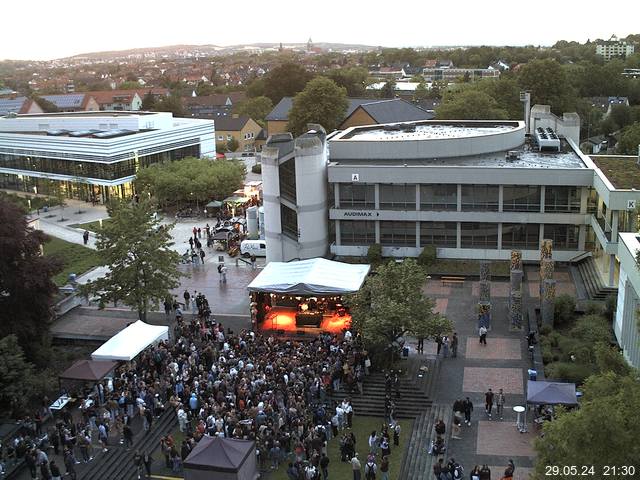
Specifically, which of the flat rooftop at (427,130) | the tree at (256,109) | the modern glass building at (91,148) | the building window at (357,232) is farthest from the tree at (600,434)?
the tree at (256,109)

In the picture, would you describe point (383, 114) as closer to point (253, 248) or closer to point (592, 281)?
point (253, 248)

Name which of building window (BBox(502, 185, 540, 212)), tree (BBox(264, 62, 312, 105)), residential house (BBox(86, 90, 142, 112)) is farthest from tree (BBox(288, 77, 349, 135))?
residential house (BBox(86, 90, 142, 112))

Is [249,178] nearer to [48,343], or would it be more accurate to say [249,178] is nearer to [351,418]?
[48,343]

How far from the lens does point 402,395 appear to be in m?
28.3

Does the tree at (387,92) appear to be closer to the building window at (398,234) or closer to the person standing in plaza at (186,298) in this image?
the building window at (398,234)

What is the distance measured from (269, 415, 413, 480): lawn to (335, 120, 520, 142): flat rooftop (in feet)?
83.3

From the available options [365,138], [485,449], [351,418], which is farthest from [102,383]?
[365,138]

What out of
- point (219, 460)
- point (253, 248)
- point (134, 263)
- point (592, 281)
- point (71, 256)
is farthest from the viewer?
point (71, 256)

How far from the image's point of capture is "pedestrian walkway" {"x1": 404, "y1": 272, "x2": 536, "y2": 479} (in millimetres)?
24094

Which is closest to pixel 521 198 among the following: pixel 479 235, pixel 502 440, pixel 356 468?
pixel 479 235

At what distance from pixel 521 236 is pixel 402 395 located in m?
18.4

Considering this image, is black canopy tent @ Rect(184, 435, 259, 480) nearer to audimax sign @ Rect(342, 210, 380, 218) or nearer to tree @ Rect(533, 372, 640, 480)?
tree @ Rect(533, 372, 640, 480)

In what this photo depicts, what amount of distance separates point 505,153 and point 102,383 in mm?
30677

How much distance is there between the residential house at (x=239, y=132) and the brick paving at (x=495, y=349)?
71.0 m
